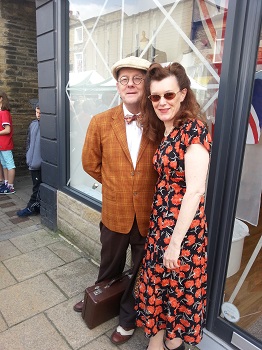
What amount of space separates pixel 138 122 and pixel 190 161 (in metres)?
0.53

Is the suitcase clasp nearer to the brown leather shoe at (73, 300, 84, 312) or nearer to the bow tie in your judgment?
the brown leather shoe at (73, 300, 84, 312)

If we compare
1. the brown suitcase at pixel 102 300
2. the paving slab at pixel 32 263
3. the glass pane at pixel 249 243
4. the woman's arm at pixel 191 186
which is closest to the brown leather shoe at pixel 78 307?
the brown suitcase at pixel 102 300

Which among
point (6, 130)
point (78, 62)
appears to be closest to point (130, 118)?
point (78, 62)

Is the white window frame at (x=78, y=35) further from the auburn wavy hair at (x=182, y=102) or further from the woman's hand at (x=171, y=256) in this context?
the woman's hand at (x=171, y=256)

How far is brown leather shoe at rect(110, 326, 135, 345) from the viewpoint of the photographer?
2076 millimetres

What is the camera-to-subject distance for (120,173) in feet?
6.10

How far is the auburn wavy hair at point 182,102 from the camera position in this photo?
1.53 metres

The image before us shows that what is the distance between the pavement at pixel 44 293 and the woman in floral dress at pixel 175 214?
23.0 inches

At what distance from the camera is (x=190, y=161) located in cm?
143

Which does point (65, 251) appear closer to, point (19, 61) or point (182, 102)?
point (182, 102)

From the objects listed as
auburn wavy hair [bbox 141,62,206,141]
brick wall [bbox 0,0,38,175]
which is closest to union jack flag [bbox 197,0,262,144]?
auburn wavy hair [bbox 141,62,206,141]

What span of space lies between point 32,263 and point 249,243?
220 centimetres

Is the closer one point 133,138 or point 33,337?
point 133,138

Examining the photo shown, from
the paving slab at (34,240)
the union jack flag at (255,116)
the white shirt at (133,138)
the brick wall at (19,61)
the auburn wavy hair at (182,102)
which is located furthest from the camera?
the brick wall at (19,61)
